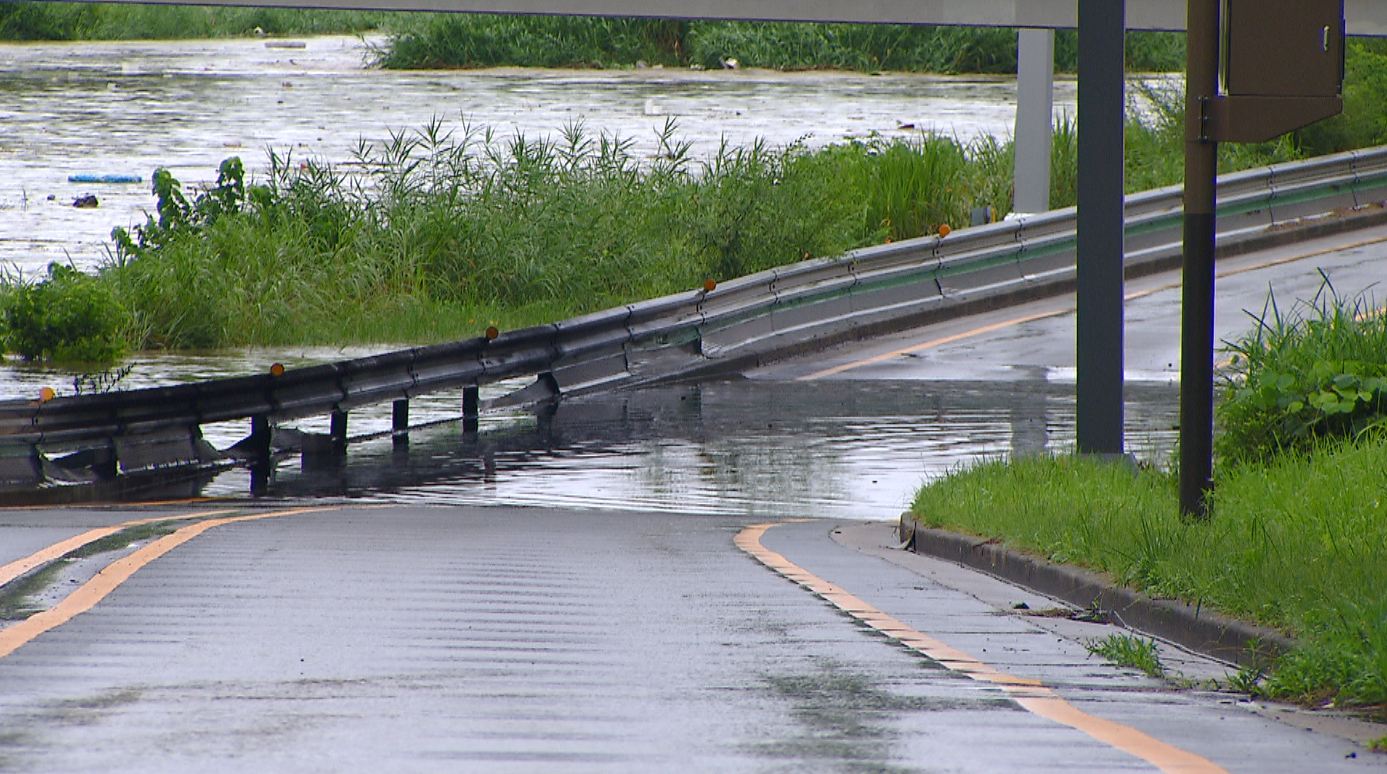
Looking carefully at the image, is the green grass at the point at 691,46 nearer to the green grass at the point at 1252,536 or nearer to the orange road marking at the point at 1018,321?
the orange road marking at the point at 1018,321

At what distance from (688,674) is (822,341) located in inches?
596

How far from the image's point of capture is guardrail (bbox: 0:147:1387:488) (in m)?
14.2

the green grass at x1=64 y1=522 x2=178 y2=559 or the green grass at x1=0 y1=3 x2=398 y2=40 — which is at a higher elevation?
the green grass at x1=0 y1=3 x2=398 y2=40

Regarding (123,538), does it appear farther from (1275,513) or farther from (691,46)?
(691,46)

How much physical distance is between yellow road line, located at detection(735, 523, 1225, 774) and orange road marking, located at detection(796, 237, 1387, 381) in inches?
438

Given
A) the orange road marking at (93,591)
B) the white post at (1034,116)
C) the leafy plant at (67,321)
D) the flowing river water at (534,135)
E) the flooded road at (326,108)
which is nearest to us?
the orange road marking at (93,591)

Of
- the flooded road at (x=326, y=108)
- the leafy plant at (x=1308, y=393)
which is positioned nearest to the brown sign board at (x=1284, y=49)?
the leafy plant at (x=1308, y=393)

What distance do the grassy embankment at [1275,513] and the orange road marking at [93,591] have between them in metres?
3.84

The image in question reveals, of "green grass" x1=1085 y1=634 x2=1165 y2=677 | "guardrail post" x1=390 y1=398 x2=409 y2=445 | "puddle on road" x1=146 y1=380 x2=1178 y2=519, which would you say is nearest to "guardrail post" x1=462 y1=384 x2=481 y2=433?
"puddle on road" x1=146 y1=380 x2=1178 y2=519

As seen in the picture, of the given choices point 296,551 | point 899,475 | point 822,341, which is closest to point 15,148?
point 822,341

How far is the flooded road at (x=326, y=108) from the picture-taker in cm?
3834

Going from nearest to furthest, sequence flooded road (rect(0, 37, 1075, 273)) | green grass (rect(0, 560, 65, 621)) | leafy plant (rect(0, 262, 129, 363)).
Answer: green grass (rect(0, 560, 65, 621)) → leafy plant (rect(0, 262, 129, 363)) → flooded road (rect(0, 37, 1075, 273))

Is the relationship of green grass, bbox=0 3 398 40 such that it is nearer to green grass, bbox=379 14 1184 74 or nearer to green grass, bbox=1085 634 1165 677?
green grass, bbox=379 14 1184 74

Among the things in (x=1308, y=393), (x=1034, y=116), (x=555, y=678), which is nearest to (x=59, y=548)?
(x=555, y=678)
